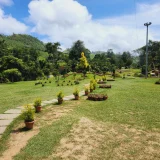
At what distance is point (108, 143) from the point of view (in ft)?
17.6

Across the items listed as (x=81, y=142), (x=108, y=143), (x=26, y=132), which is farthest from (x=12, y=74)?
(x=108, y=143)

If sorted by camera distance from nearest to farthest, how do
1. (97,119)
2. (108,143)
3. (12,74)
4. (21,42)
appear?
(108,143), (97,119), (12,74), (21,42)

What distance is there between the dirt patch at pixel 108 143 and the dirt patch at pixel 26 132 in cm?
109

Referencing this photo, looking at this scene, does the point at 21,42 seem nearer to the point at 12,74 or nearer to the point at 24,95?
Answer: the point at 12,74

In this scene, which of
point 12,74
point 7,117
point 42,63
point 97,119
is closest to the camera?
point 97,119

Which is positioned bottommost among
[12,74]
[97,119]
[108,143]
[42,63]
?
[108,143]

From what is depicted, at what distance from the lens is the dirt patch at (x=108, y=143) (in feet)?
15.4

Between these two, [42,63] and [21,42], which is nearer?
[42,63]

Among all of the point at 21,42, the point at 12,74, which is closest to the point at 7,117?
the point at 12,74

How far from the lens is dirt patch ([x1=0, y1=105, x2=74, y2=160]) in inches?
195

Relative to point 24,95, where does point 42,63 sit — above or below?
above

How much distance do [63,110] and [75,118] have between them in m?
1.39

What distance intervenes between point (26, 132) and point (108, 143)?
2698mm

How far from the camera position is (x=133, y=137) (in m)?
5.80
